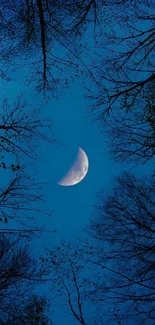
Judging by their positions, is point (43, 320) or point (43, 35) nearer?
point (43, 35)

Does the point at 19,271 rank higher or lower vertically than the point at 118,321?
higher

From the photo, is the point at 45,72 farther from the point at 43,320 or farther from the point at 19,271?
the point at 43,320

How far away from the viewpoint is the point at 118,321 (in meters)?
7.01

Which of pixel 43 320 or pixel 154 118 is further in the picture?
pixel 43 320

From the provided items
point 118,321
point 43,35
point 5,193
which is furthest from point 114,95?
point 118,321

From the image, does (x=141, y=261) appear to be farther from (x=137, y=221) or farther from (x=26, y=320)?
(x=26, y=320)

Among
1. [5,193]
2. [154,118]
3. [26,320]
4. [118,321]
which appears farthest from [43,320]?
[154,118]

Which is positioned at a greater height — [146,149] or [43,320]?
[146,149]

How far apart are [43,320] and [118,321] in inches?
210

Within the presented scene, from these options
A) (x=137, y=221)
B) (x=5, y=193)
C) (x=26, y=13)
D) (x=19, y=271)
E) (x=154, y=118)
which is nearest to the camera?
(x=26, y=13)

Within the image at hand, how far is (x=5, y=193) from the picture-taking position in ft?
22.0

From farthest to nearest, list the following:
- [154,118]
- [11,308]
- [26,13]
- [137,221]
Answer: [11,308] → [137,221] → [154,118] → [26,13]

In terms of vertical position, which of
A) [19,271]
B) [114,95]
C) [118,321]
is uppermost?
[114,95]

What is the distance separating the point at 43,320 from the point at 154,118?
9.91m
